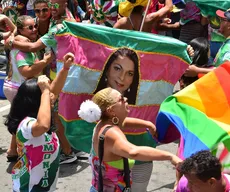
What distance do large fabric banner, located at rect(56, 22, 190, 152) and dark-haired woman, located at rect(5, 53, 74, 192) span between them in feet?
1.28

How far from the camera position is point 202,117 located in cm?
340

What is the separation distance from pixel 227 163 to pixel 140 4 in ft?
7.37

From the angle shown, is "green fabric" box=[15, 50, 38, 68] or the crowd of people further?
"green fabric" box=[15, 50, 38, 68]

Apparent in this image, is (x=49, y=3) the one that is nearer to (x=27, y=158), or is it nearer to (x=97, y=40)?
(x=97, y=40)

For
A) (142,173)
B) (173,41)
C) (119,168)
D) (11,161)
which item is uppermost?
(173,41)

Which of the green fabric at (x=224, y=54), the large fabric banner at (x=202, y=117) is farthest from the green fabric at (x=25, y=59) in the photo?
the large fabric banner at (x=202, y=117)

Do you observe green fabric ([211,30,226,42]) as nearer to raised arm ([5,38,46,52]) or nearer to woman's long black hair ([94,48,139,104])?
raised arm ([5,38,46,52])

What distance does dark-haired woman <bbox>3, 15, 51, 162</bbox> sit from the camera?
529 cm

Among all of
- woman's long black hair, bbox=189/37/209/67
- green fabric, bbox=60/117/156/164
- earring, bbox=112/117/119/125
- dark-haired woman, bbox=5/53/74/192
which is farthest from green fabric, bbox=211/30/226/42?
earring, bbox=112/117/119/125

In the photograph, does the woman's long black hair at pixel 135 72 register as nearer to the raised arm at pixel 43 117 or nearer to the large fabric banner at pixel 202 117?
the large fabric banner at pixel 202 117

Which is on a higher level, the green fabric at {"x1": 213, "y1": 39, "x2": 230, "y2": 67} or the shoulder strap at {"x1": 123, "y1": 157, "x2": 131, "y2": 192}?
the green fabric at {"x1": 213, "y1": 39, "x2": 230, "y2": 67}

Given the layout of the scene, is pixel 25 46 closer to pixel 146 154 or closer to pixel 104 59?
pixel 104 59

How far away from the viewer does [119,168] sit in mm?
3311

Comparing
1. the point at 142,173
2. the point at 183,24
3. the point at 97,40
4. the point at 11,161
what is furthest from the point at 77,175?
the point at 183,24
